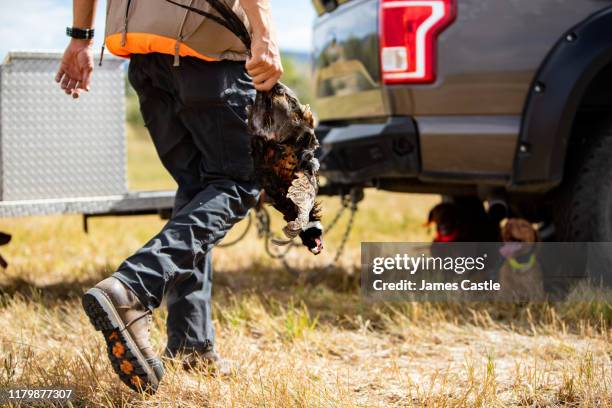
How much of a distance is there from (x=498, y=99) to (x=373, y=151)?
2.11 feet

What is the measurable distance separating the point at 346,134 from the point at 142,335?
2.09 m

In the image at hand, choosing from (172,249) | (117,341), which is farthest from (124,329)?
(172,249)

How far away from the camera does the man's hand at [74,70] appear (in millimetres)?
2885

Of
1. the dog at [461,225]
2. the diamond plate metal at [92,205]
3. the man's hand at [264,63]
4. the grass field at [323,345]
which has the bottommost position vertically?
the grass field at [323,345]

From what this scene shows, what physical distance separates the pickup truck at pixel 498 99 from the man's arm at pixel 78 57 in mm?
1534

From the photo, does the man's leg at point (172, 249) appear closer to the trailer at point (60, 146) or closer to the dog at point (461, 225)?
the trailer at point (60, 146)

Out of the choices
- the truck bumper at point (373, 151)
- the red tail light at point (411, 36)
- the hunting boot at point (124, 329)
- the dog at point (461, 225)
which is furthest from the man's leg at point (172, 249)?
the dog at point (461, 225)

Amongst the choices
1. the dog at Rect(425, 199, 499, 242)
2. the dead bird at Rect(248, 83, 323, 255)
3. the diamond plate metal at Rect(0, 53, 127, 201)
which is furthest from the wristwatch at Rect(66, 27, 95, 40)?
the dog at Rect(425, 199, 499, 242)

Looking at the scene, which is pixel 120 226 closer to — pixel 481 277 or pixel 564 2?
pixel 481 277

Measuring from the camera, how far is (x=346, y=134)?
4.18m

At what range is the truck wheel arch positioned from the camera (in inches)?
147

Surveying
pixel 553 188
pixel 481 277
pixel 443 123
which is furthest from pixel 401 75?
pixel 481 277

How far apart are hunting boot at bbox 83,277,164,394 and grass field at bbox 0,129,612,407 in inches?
6.1

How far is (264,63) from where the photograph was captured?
238 cm
